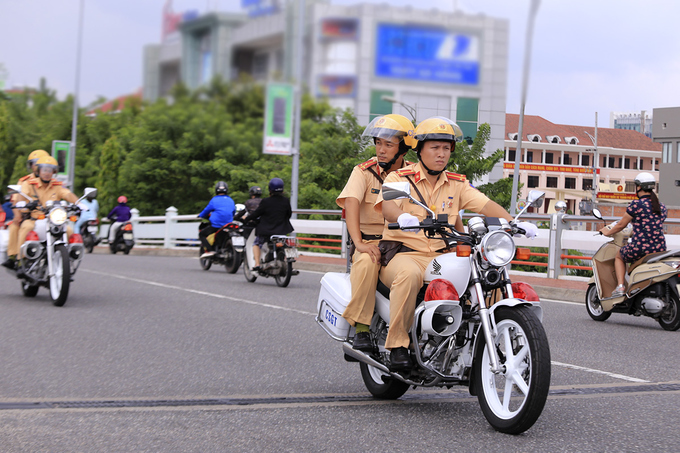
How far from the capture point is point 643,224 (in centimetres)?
1051

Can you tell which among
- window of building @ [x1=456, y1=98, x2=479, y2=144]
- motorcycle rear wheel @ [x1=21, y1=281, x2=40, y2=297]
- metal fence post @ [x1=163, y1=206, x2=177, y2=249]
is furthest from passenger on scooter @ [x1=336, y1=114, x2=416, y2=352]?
metal fence post @ [x1=163, y1=206, x2=177, y2=249]

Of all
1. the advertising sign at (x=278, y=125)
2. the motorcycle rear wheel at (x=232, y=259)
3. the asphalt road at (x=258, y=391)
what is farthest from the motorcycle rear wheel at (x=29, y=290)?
the advertising sign at (x=278, y=125)

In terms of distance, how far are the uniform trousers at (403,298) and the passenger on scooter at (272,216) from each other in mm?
10181

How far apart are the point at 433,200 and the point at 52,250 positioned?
23.1 feet

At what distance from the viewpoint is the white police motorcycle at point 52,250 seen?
11031 mm

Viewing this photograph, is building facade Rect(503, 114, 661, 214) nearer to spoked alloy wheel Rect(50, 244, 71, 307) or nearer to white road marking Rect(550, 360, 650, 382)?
spoked alloy wheel Rect(50, 244, 71, 307)

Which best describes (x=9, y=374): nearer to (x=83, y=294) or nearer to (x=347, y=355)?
(x=347, y=355)

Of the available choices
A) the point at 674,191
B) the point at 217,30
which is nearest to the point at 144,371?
the point at 217,30

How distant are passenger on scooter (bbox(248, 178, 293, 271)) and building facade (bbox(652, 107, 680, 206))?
177 ft

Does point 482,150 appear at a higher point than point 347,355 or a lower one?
higher

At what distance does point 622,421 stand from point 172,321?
228 inches

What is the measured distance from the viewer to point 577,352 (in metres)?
8.21

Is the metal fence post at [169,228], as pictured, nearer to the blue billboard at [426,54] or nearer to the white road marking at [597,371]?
the white road marking at [597,371]

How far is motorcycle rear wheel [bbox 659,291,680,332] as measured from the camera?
1022 cm
